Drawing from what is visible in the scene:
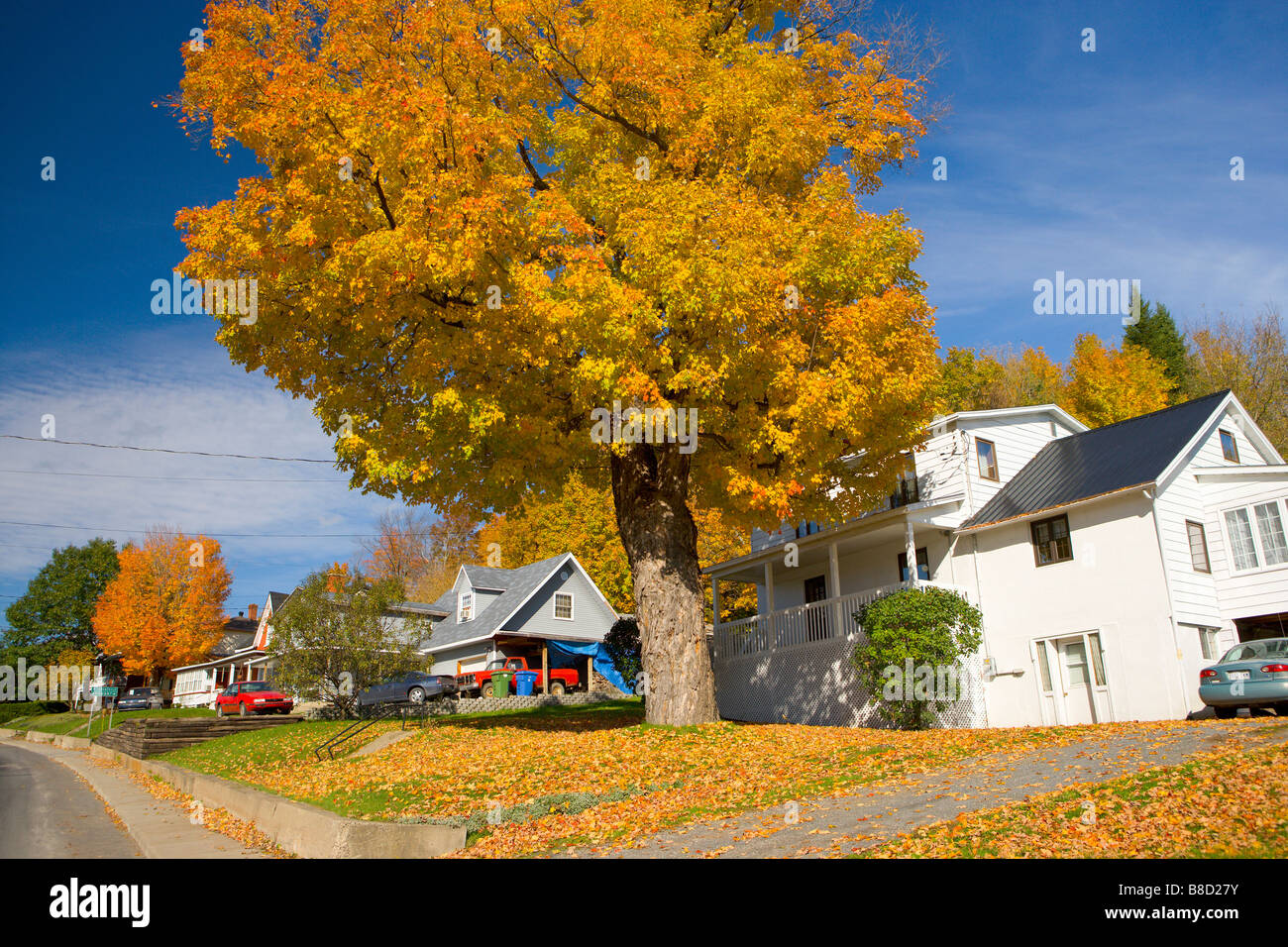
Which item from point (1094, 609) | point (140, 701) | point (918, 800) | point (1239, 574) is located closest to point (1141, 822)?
point (918, 800)

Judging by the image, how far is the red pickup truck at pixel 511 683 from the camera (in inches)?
1293

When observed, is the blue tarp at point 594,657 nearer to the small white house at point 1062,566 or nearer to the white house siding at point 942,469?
the small white house at point 1062,566

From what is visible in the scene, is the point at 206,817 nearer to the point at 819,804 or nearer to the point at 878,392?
the point at 819,804

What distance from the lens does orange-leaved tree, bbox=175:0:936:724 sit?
12.3 metres

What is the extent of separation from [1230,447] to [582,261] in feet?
58.2

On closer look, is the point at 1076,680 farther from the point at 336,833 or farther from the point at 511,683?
the point at 511,683

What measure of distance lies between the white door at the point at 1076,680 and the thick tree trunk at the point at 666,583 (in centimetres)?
912

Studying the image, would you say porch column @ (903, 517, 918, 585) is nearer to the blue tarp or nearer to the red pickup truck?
the blue tarp

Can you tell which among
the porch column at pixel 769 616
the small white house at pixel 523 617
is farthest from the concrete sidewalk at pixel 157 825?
the small white house at pixel 523 617

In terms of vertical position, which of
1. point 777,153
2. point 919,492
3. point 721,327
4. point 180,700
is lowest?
point 180,700

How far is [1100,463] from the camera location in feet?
65.6
